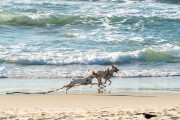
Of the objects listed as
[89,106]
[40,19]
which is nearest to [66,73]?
[89,106]

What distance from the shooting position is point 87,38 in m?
19.7

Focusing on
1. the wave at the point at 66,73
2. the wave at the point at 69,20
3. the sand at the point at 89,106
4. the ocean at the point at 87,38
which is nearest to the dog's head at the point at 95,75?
the sand at the point at 89,106

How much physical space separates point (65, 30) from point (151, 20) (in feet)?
14.9

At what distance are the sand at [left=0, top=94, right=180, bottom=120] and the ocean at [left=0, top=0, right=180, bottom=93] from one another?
1.91 m

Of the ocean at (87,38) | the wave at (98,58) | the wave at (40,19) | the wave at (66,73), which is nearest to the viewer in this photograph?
the wave at (66,73)

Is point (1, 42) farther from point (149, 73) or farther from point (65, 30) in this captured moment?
point (149, 73)

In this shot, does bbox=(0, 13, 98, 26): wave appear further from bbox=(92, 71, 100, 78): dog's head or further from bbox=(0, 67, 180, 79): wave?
bbox=(92, 71, 100, 78): dog's head

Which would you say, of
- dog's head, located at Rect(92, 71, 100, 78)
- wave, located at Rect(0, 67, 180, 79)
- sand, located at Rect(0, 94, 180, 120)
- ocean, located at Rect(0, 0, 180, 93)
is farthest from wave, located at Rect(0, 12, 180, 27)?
sand, located at Rect(0, 94, 180, 120)

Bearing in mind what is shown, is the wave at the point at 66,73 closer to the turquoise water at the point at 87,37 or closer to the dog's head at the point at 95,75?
the turquoise water at the point at 87,37

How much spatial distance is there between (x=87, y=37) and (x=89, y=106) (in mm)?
10860

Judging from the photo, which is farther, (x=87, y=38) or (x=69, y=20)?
(x=69, y=20)

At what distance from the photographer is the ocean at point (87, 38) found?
14.4 meters

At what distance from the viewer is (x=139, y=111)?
8.55 m

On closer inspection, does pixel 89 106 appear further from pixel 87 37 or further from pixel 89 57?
pixel 87 37
